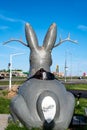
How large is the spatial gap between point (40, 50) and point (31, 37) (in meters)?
0.48

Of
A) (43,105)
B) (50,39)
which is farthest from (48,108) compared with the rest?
(50,39)

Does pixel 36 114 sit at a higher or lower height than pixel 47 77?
lower

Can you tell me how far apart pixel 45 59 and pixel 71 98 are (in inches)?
60.6

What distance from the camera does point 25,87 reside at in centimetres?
1030

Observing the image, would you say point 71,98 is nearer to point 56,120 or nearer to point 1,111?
point 56,120

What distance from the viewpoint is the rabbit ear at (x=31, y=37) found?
11.0 m

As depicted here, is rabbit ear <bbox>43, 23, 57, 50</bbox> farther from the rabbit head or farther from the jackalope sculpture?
the jackalope sculpture

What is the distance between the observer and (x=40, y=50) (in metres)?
11.0

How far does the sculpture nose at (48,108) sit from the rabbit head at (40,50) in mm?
1545

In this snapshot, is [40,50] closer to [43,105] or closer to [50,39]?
[50,39]

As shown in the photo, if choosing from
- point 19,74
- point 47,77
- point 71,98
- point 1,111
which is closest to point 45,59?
point 47,77

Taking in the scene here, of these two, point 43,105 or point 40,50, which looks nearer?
point 43,105

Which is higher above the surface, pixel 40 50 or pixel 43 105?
pixel 40 50

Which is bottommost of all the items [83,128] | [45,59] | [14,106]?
Result: [83,128]
